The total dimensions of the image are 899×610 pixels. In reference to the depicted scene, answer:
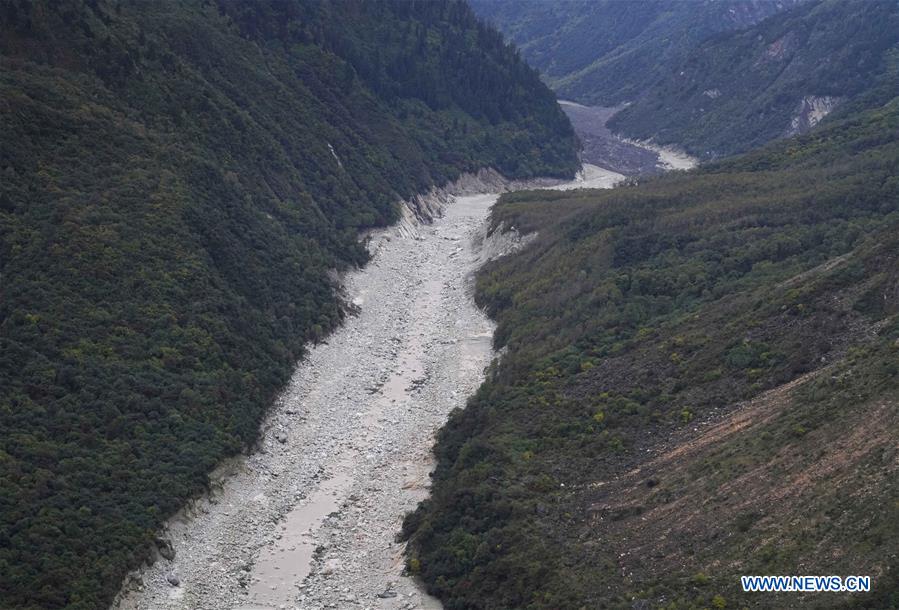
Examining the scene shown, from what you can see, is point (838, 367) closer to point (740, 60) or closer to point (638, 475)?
point (638, 475)

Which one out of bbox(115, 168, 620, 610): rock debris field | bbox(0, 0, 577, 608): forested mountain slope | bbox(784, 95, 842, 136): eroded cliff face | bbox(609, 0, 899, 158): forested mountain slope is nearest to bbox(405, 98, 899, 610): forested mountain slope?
bbox(115, 168, 620, 610): rock debris field

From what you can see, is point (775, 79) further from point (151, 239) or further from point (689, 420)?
point (689, 420)

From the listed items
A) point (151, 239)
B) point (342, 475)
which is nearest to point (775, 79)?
point (151, 239)

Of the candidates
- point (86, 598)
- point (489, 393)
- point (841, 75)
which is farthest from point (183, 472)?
point (841, 75)

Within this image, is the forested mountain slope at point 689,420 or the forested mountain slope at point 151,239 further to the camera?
the forested mountain slope at point 151,239

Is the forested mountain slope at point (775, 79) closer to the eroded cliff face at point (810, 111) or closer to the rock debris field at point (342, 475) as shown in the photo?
the eroded cliff face at point (810, 111)

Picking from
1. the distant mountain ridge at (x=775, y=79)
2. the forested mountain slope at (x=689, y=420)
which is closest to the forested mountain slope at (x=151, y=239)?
the forested mountain slope at (x=689, y=420)
